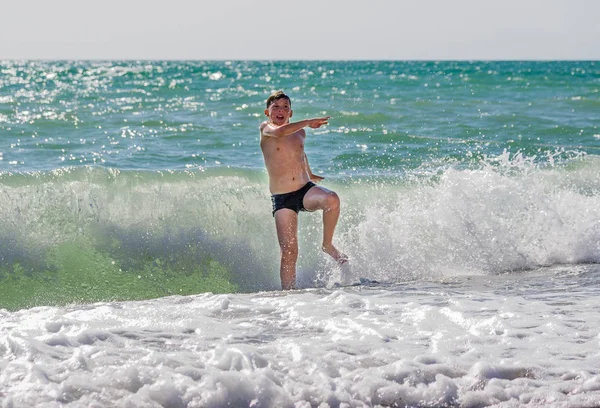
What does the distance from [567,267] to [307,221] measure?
2.49m

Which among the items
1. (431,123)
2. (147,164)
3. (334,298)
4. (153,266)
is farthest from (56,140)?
(334,298)

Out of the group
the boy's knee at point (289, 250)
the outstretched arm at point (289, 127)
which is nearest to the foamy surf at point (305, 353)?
the boy's knee at point (289, 250)

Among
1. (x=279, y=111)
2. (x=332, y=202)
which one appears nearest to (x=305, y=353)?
(x=332, y=202)

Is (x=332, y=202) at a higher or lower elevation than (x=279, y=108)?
lower

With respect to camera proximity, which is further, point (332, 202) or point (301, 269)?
point (301, 269)

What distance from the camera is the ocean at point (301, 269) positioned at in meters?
3.90

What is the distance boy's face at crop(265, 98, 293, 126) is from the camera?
616 centimetres

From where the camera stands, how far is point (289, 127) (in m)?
6.02

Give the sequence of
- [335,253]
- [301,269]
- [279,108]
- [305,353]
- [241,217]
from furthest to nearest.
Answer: [241,217] → [301,269] → [335,253] → [279,108] → [305,353]

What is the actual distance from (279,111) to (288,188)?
1.90 ft

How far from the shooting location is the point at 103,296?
711cm

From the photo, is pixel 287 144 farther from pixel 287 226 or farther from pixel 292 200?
pixel 287 226

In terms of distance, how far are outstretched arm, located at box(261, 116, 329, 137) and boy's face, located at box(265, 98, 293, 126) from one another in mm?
51

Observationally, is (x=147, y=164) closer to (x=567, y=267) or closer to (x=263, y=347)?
(x=567, y=267)
